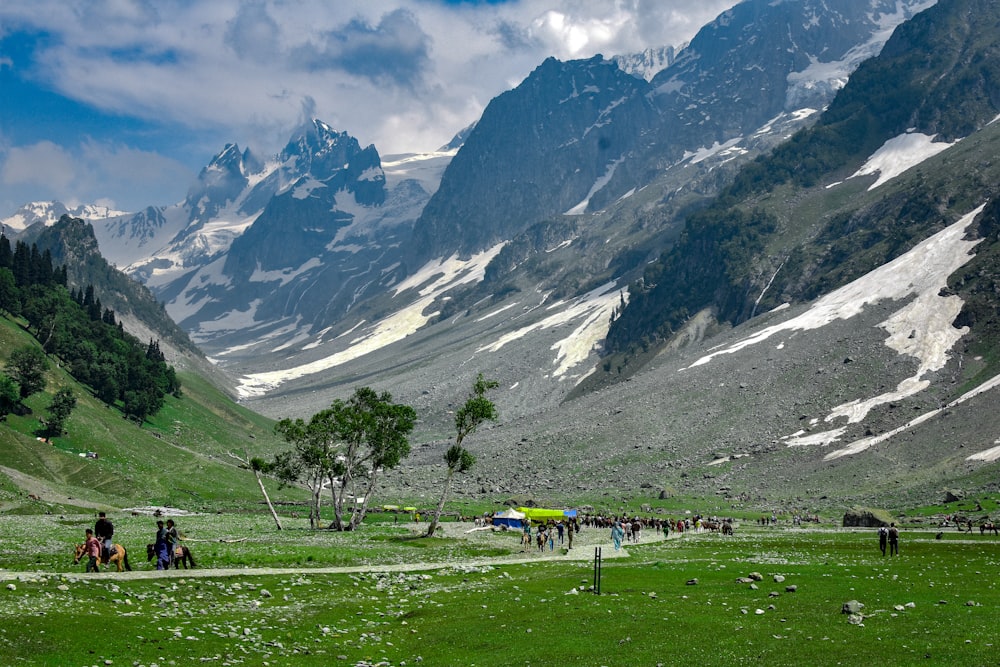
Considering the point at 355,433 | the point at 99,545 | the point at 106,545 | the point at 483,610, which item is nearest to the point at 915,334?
the point at 355,433

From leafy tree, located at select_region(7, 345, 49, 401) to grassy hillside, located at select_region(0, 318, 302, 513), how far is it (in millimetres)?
1780

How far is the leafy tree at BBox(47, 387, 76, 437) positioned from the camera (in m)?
118

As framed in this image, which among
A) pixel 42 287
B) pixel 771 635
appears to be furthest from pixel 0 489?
pixel 42 287

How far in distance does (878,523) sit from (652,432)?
274 ft

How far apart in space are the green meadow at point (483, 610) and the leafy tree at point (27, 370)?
255 feet

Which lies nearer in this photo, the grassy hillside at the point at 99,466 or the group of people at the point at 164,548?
the group of people at the point at 164,548

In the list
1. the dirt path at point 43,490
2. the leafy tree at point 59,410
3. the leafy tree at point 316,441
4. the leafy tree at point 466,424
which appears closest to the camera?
the leafy tree at point 466,424

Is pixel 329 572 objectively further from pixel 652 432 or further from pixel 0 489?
pixel 652 432

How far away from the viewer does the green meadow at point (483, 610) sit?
2527cm

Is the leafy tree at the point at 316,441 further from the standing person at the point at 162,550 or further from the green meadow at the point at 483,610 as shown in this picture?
the standing person at the point at 162,550

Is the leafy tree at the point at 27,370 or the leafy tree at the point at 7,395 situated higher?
the leafy tree at the point at 27,370

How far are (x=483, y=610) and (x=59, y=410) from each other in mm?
99630

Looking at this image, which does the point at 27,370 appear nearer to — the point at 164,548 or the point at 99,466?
the point at 99,466

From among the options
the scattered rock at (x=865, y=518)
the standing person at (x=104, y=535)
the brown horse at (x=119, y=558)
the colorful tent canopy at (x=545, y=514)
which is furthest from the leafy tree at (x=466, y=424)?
the scattered rock at (x=865, y=518)
